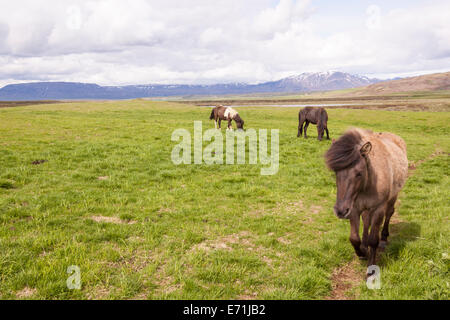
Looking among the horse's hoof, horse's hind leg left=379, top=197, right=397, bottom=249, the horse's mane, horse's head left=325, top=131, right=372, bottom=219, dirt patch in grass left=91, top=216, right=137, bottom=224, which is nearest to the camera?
horse's head left=325, top=131, right=372, bottom=219

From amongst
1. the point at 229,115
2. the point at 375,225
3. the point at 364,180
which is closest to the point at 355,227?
the point at 375,225

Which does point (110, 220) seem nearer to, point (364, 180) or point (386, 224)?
point (364, 180)

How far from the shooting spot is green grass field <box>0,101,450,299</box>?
5.04m

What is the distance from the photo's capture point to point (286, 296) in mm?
4805

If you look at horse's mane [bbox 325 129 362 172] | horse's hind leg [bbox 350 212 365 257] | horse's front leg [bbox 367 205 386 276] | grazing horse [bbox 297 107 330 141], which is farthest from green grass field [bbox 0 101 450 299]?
grazing horse [bbox 297 107 330 141]

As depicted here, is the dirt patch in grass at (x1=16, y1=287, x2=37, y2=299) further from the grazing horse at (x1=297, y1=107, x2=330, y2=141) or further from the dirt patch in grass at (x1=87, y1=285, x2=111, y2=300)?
the grazing horse at (x1=297, y1=107, x2=330, y2=141)

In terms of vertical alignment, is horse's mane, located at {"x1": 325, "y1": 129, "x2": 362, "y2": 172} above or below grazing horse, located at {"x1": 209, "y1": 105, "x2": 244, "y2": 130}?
below

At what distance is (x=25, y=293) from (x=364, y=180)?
20.8 ft

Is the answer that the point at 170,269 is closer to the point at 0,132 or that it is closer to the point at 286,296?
the point at 286,296

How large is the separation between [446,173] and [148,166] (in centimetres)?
1483

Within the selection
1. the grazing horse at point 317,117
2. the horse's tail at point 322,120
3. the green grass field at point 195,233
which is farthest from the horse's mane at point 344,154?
the horse's tail at point 322,120

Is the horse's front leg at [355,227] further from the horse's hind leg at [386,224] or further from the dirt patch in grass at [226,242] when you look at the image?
the dirt patch in grass at [226,242]

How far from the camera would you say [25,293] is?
15.4ft
